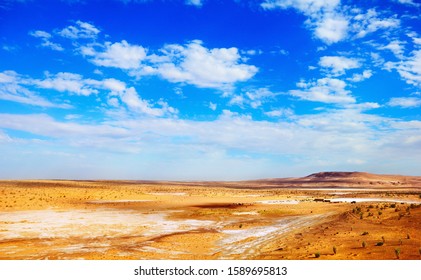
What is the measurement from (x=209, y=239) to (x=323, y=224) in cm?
853

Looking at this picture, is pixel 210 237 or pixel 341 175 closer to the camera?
pixel 210 237

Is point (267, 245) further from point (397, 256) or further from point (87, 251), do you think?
point (87, 251)

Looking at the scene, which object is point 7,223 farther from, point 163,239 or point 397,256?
point 397,256

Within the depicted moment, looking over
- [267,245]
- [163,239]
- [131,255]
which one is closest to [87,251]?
[131,255]

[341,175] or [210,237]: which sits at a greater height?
[341,175]

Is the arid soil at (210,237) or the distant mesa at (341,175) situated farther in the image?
the distant mesa at (341,175)

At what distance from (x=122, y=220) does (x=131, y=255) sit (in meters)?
10.8

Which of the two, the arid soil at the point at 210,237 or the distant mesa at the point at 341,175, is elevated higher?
the distant mesa at the point at 341,175

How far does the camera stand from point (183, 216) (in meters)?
27.0

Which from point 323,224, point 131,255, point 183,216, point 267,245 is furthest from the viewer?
point 183,216

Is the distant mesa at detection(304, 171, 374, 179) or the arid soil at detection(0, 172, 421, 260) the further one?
the distant mesa at detection(304, 171, 374, 179)

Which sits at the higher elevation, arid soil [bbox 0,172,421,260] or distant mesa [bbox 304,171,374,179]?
distant mesa [bbox 304,171,374,179]
